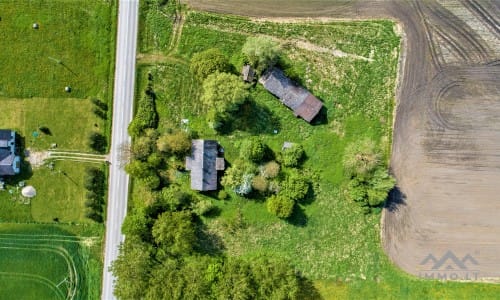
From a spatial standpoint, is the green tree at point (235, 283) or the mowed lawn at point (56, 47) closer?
the green tree at point (235, 283)

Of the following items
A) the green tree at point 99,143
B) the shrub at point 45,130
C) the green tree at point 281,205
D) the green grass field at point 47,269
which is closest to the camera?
the green tree at point 281,205

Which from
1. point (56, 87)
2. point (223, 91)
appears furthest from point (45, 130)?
point (223, 91)

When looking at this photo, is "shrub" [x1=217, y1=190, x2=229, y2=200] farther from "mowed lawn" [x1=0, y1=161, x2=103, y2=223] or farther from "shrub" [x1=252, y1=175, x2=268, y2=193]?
"mowed lawn" [x1=0, y1=161, x2=103, y2=223]

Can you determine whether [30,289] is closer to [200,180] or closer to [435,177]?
[200,180]

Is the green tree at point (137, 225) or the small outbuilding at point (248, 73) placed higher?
the small outbuilding at point (248, 73)

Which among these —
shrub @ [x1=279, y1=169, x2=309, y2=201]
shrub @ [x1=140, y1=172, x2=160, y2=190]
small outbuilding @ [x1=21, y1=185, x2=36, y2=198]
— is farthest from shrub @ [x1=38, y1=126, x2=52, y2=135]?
shrub @ [x1=279, y1=169, x2=309, y2=201]

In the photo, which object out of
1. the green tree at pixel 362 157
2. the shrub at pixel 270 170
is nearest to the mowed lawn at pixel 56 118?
the shrub at pixel 270 170

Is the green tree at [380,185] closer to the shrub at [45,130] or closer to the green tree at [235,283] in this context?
the green tree at [235,283]

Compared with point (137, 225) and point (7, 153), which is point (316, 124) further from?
point (7, 153)
